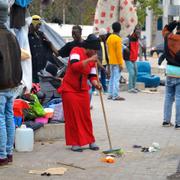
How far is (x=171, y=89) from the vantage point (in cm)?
1123

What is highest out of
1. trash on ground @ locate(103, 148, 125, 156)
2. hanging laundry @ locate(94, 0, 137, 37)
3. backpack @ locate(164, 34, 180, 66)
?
hanging laundry @ locate(94, 0, 137, 37)

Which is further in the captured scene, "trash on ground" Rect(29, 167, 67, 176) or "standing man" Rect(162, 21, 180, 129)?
"standing man" Rect(162, 21, 180, 129)

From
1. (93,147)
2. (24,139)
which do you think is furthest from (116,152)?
(24,139)

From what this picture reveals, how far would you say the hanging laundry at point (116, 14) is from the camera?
12.6m

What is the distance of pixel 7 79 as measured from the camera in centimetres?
757

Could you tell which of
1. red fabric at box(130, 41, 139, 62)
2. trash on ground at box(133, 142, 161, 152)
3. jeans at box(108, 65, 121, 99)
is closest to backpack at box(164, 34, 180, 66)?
trash on ground at box(133, 142, 161, 152)

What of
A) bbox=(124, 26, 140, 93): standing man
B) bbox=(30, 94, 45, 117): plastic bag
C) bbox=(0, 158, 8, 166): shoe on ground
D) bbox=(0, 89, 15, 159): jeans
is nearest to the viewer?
bbox=(0, 89, 15, 159): jeans

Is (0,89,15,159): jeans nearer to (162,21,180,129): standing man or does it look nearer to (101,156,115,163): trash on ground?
(101,156,115,163): trash on ground

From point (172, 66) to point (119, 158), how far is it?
2861 mm

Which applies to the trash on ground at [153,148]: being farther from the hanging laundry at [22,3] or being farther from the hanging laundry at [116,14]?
the hanging laundry at [116,14]

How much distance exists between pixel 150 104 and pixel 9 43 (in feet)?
27.7

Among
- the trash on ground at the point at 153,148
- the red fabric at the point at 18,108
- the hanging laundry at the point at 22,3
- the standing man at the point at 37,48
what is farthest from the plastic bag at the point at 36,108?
the standing man at the point at 37,48

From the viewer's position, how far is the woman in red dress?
29.1 feet

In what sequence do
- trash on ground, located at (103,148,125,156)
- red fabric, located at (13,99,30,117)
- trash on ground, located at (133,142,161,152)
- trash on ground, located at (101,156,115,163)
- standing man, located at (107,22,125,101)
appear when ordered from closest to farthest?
trash on ground, located at (101,156,115,163)
trash on ground, located at (103,148,125,156)
trash on ground, located at (133,142,161,152)
red fabric, located at (13,99,30,117)
standing man, located at (107,22,125,101)
